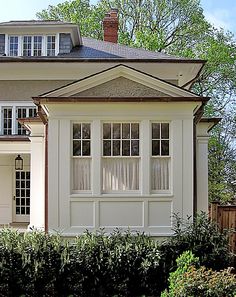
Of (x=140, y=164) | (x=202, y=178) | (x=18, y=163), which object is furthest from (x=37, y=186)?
(x=18, y=163)

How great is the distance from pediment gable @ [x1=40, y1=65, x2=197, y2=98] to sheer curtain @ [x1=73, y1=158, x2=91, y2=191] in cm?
163

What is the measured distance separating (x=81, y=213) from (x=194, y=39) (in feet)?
78.2

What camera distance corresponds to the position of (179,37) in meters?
33.8

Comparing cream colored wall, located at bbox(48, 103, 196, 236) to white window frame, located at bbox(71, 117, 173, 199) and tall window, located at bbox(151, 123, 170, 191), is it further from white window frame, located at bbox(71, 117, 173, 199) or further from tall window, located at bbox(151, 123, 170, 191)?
tall window, located at bbox(151, 123, 170, 191)

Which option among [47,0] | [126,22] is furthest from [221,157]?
[47,0]

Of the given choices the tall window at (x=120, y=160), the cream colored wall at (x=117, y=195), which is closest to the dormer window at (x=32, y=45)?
the cream colored wall at (x=117, y=195)

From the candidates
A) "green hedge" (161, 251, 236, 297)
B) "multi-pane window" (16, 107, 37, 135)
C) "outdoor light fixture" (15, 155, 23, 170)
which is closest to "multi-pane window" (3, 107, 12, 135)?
"multi-pane window" (16, 107, 37, 135)

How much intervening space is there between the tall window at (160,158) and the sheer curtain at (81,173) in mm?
1543

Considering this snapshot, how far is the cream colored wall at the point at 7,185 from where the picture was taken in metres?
19.0

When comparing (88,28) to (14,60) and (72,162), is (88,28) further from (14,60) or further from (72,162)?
(72,162)

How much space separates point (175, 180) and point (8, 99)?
8.87 metres

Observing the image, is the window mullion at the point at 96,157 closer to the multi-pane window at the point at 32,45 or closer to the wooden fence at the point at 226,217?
the wooden fence at the point at 226,217

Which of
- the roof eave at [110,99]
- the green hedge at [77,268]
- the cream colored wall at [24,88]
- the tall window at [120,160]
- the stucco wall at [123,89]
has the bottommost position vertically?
the green hedge at [77,268]

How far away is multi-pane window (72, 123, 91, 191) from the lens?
40.5ft
